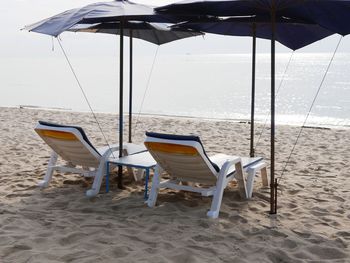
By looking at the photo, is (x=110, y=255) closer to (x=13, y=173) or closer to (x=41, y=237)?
(x=41, y=237)

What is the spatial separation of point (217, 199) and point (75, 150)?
4.98 ft

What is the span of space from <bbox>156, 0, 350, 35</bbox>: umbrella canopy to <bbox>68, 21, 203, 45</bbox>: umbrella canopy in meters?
1.26

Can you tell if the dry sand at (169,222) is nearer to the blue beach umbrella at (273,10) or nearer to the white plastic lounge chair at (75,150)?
the white plastic lounge chair at (75,150)

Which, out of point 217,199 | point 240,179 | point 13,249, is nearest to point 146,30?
point 240,179

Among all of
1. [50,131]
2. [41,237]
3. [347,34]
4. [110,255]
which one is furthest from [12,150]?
[347,34]

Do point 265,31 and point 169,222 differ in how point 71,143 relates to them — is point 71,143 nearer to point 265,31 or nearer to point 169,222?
point 169,222

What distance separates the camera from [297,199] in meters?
4.85

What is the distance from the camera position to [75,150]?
4.89 metres

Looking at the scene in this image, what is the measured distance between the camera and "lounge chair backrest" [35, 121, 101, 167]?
185 inches

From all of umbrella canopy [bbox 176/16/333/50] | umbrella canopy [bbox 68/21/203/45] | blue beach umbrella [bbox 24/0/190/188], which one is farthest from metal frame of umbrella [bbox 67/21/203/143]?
blue beach umbrella [bbox 24/0/190/188]

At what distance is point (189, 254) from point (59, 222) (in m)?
1.21

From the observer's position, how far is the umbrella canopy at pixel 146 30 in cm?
575

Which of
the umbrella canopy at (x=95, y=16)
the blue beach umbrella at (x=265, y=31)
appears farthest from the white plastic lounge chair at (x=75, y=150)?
the blue beach umbrella at (x=265, y=31)

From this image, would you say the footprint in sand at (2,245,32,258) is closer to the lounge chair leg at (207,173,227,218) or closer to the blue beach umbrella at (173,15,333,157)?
the lounge chair leg at (207,173,227,218)
